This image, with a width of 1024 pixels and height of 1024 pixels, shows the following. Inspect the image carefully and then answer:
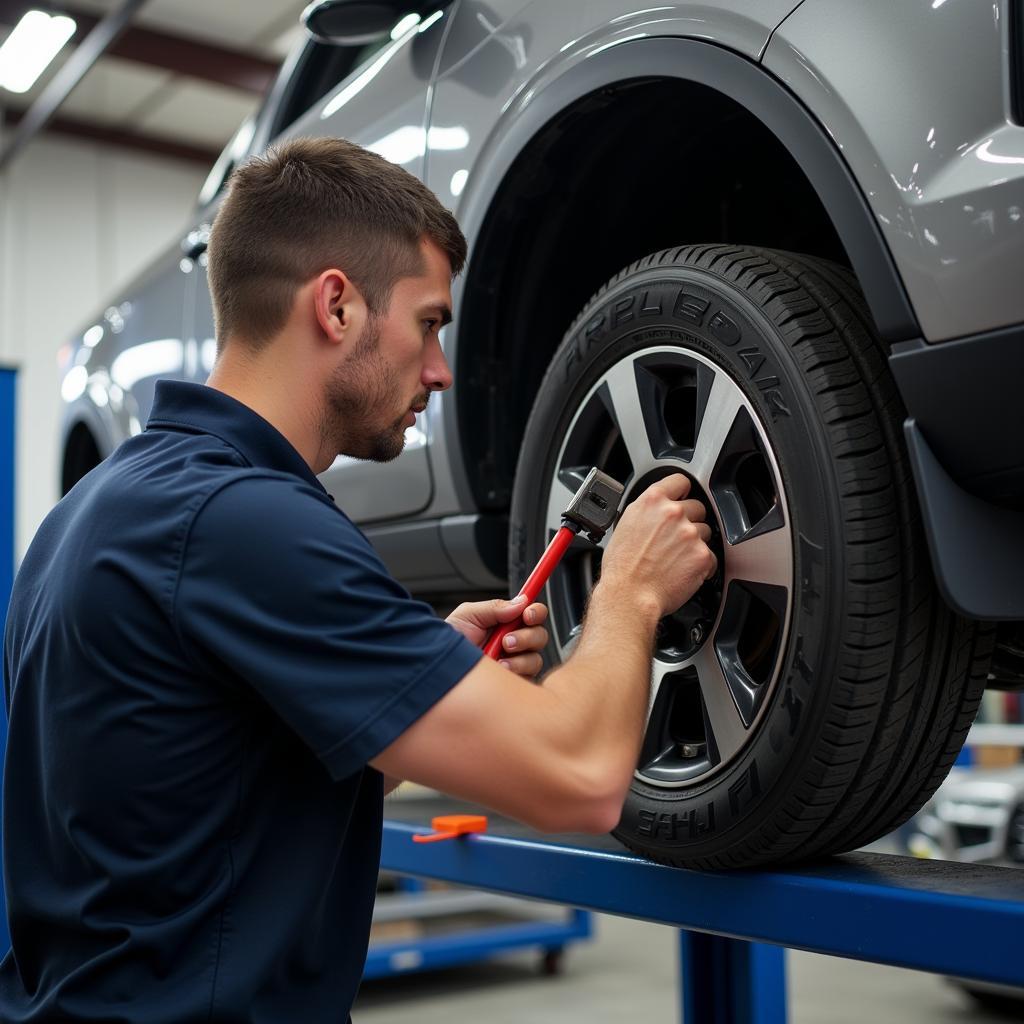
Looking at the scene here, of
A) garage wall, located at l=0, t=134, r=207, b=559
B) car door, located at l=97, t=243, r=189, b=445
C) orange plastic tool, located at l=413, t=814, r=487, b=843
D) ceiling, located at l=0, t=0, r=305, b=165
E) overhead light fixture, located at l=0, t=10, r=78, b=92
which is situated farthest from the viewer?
garage wall, located at l=0, t=134, r=207, b=559

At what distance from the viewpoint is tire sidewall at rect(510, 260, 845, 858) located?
3.62 ft

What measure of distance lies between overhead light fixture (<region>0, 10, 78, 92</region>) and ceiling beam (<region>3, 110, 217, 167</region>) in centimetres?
290

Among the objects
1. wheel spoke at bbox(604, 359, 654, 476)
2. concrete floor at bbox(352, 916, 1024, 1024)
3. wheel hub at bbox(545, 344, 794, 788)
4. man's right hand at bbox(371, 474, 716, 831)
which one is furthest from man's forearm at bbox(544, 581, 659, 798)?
concrete floor at bbox(352, 916, 1024, 1024)

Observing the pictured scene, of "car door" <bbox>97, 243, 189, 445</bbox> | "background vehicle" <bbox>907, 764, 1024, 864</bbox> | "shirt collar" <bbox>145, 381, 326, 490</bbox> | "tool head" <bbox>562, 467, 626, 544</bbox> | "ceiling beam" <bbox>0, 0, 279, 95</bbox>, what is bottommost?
"background vehicle" <bbox>907, 764, 1024, 864</bbox>

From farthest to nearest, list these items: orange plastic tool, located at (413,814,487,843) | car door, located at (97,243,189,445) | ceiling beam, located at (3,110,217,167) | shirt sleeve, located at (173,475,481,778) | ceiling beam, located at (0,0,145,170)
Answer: ceiling beam, located at (3,110,217,167) < ceiling beam, located at (0,0,145,170) < car door, located at (97,243,189,445) < orange plastic tool, located at (413,814,487,843) < shirt sleeve, located at (173,475,481,778)

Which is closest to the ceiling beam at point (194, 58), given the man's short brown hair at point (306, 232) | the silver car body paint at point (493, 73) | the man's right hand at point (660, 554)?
the silver car body paint at point (493, 73)

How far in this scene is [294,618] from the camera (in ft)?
3.13

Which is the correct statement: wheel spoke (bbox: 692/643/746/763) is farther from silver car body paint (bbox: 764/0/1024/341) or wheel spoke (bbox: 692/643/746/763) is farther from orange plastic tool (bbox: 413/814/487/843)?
orange plastic tool (bbox: 413/814/487/843)

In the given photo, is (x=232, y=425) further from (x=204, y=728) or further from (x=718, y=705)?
(x=718, y=705)

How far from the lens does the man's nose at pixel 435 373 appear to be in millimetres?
1225

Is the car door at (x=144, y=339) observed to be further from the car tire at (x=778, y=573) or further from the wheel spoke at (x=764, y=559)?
the wheel spoke at (x=764, y=559)

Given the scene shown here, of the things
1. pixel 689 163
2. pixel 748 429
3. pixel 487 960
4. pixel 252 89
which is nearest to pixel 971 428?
pixel 748 429

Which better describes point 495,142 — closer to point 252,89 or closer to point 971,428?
point 971,428

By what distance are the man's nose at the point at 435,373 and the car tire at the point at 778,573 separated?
200mm
